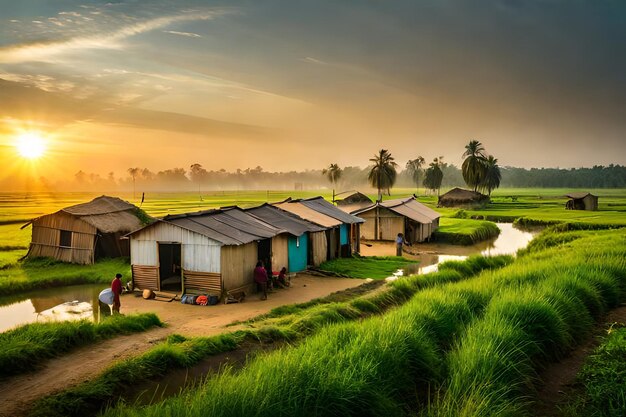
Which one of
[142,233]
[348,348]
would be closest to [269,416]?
[348,348]

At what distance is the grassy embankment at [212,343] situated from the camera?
7.88m

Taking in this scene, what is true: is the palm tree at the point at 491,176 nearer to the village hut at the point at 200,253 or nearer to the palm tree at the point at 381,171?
the palm tree at the point at 381,171

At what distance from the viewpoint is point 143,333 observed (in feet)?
42.9

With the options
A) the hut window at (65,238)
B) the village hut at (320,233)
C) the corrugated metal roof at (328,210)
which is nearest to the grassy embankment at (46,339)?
the village hut at (320,233)

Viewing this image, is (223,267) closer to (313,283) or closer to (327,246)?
(313,283)

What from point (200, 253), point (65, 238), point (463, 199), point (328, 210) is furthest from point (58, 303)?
point (463, 199)

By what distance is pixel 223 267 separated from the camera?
18.5 metres

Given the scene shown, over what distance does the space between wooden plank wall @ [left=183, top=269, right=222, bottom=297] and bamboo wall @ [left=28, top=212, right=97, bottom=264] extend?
1014 centimetres

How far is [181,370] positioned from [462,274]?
14.6 meters

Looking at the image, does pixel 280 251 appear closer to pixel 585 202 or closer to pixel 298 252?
pixel 298 252

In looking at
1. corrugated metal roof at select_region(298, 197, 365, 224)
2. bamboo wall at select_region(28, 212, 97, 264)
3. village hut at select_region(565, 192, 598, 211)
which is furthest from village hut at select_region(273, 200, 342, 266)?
village hut at select_region(565, 192, 598, 211)

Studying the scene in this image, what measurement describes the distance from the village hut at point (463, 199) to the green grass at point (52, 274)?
5847 cm

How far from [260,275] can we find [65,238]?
47.4 ft

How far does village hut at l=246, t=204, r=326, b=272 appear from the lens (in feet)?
79.1
